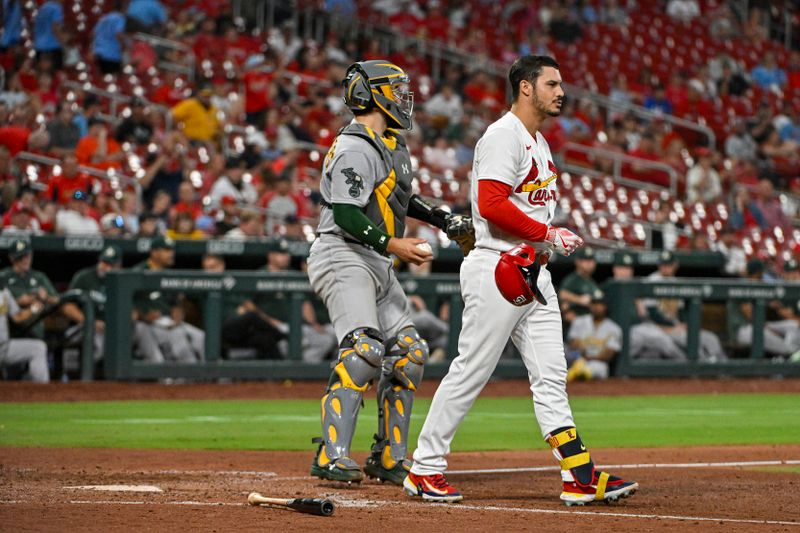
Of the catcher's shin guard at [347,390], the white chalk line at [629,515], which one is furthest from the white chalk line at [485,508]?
the catcher's shin guard at [347,390]

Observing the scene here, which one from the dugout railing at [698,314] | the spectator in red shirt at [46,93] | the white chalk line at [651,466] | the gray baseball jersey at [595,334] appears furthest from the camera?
the spectator in red shirt at [46,93]

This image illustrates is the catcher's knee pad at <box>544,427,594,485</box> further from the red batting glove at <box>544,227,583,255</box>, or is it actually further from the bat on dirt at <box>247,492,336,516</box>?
the bat on dirt at <box>247,492,336,516</box>

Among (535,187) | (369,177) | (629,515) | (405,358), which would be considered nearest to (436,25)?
(405,358)

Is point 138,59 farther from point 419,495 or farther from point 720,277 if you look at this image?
point 419,495

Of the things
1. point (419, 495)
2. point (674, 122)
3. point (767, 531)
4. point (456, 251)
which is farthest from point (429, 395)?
point (674, 122)

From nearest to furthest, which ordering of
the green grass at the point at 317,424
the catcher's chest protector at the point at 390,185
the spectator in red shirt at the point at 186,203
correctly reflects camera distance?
the catcher's chest protector at the point at 390,185 < the green grass at the point at 317,424 < the spectator in red shirt at the point at 186,203

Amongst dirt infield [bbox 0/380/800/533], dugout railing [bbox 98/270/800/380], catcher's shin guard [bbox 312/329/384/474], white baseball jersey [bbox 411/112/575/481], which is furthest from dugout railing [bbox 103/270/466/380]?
white baseball jersey [bbox 411/112/575/481]

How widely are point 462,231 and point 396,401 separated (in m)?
1.20

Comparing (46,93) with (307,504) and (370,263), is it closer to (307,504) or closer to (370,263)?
(370,263)

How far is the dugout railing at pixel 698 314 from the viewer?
16094 mm

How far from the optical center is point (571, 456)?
615 cm

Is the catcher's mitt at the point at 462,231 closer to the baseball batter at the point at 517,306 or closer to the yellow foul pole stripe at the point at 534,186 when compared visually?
the baseball batter at the point at 517,306

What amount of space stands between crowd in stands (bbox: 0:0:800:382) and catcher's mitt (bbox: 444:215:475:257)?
833 cm

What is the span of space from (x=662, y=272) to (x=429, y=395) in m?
4.80
